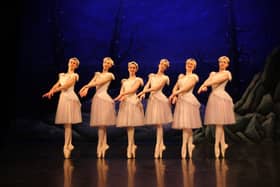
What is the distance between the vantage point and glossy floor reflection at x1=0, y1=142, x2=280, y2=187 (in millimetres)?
3699

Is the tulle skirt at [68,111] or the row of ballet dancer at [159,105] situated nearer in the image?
the row of ballet dancer at [159,105]

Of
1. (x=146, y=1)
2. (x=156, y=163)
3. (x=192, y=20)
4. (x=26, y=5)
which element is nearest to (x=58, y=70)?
(x=26, y=5)

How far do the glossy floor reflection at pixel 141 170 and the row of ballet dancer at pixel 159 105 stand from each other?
35 cm

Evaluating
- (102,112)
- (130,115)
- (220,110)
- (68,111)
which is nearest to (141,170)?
(130,115)

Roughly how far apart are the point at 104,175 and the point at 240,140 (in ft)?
14.0

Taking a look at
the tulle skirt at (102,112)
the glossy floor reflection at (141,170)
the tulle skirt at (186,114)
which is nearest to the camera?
the glossy floor reflection at (141,170)

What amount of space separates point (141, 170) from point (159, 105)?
1.26m

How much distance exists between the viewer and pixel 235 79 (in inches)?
320

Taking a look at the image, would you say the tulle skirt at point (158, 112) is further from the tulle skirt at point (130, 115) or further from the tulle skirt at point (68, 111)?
the tulle skirt at point (68, 111)

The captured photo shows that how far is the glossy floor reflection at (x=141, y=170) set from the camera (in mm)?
3699

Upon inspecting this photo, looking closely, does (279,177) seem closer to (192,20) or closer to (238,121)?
(238,121)

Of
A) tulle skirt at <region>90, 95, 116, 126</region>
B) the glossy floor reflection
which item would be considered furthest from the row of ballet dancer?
the glossy floor reflection

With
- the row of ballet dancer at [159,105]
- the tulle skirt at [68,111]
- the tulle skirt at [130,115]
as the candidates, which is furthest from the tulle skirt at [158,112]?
the tulle skirt at [68,111]

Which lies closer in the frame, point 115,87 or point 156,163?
point 156,163
